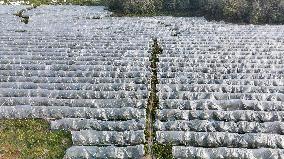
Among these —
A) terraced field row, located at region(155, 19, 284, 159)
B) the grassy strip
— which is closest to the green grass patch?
the grassy strip

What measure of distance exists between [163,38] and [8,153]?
18.1m

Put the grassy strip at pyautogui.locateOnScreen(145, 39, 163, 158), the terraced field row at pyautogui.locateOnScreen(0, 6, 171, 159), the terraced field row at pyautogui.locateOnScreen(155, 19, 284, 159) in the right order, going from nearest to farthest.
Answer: the terraced field row at pyautogui.locateOnScreen(155, 19, 284, 159), the grassy strip at pyautogui.locateOnScreen(145, 39, 163, 158), the terraced field row at pyautogui.locateOnScreen(0, 6, 171, 159)

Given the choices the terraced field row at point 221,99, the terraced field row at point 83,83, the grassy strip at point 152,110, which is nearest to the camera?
the terraced field row at point 221,99

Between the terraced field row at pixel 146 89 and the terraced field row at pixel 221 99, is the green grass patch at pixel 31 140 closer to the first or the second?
the terraced field row at pixel 146 89

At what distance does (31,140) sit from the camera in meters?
18.5

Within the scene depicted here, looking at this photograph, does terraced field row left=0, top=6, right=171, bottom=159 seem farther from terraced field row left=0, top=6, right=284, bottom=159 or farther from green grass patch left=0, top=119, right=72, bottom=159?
green grass patch left=0, top=119, right=72, bottom=159

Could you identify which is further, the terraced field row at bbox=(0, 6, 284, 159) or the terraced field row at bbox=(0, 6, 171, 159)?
the terraced field row at bbox=(0, 6, 171, 159)

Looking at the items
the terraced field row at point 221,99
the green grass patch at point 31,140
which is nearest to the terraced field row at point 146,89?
the terraced field row at point 221,99

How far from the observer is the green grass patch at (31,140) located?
17.6 meters

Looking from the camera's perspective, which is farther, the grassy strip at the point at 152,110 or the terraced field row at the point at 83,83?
the terraced field row at the point at 83,83

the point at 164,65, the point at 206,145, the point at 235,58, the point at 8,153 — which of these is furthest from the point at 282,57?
the point at 8,153

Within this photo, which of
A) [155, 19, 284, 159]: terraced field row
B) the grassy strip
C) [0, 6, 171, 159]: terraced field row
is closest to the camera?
[155, 19, 284, 159]: terraced field row

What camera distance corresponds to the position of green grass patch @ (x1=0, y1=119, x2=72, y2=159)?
17.6m

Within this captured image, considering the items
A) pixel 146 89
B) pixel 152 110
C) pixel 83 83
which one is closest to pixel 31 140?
pixel 83 83
